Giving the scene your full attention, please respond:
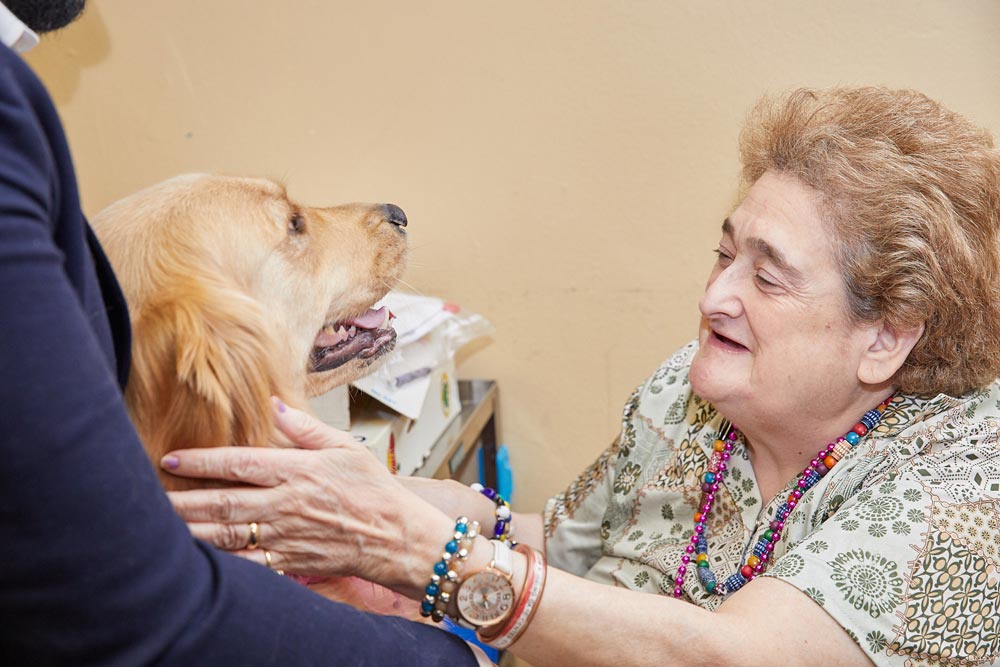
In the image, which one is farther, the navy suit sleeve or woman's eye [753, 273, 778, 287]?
woman's eye [753, 273, 778, 287]

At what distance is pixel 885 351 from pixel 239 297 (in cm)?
75

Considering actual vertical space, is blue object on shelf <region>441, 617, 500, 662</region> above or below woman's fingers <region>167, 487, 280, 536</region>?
below

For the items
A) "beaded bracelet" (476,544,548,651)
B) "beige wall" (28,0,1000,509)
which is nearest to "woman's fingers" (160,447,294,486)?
"beaded bracelet" (476,544,548,651)

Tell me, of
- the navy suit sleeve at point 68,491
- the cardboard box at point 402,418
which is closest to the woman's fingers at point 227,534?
the navy suit sleeve at point 68,491

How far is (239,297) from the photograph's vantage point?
81 centimetres

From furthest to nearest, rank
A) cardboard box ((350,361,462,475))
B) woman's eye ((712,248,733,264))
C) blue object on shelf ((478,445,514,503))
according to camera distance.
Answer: blue object on shelf ((478,445,514,503)) < cardboard box ((350,361,462,475)) < woman's eye ((712,248,733,264))

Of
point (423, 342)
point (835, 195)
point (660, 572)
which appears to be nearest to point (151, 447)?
point (660, 572)

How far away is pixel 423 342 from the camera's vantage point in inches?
64.1

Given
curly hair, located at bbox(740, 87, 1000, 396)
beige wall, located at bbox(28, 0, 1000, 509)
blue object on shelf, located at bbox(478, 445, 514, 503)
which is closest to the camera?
curly hair, located at bbox(740, 87, 1000, 396)

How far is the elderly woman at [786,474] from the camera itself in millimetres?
788

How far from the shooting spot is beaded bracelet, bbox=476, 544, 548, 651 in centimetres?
81

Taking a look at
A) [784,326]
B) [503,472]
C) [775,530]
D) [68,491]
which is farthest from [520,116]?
[68,491]

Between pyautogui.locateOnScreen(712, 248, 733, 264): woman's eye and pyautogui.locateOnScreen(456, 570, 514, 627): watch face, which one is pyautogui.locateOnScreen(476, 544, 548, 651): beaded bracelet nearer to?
pyautogui.locateOnScreen(456, 570, 514, 627): watch face

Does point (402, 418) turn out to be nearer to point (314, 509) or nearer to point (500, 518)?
point (500, 518)
